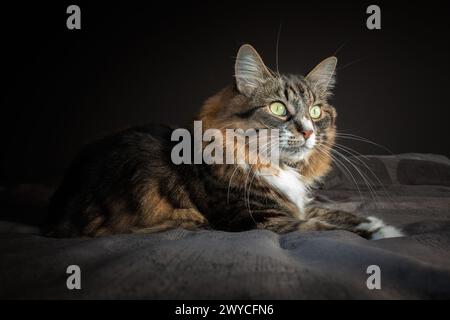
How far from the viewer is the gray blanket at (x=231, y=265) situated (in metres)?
0.66

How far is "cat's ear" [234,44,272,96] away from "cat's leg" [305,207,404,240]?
605 mm

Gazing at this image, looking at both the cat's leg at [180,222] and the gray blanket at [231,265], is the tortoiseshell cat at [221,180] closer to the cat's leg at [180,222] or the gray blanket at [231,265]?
the cat's leg at [180,222]

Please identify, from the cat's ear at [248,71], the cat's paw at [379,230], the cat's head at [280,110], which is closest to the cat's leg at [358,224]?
the cat's paw at [379,230]

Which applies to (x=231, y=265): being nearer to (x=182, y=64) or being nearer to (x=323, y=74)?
(x=323, y=74)

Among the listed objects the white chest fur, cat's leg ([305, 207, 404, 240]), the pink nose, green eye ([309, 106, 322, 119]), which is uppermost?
green eye ([309, 106, 322, 119])

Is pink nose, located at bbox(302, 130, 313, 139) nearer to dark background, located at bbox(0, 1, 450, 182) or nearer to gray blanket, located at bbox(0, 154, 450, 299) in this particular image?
gray blanket, located at bbox(0, 154, 450, 299)

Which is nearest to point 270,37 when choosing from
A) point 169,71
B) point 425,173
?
point 169,71

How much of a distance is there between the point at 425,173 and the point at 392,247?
158 centimetres

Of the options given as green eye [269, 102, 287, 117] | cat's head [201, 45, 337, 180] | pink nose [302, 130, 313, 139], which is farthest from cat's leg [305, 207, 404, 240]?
green eye [269, 102, 287, 117]

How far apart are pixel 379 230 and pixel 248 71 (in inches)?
32.5

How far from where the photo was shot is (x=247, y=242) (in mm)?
951

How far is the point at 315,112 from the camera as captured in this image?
159cm

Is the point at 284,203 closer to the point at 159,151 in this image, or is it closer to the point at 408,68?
the point at 159,151

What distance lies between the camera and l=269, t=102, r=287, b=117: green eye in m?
1.48
